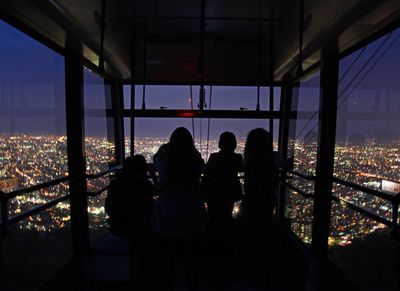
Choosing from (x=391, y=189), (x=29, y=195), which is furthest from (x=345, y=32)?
(x=29, y=195)

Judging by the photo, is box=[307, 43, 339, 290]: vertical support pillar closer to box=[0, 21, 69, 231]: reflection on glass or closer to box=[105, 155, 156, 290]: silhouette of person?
box=[105, 155, 156, 290]: silhouette of person

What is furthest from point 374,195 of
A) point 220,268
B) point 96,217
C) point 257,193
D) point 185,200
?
point 96,217

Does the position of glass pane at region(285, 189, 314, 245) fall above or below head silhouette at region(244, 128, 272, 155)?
below

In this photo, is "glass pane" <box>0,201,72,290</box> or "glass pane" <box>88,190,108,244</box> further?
"glass pane" <box>88,190,108,244</box>

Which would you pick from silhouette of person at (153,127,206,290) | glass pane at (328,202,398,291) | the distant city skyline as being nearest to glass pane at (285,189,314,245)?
glass pane at (328,202,398,291)

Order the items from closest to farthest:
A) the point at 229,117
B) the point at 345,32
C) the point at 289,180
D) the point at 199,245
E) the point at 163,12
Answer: the point at 199,245
the point at 345,32
the point at 163,12
the point at 289,180
the point at 229,117

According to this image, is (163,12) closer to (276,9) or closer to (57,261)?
(276,9)

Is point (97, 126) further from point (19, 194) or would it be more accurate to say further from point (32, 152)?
point (19, 194)
